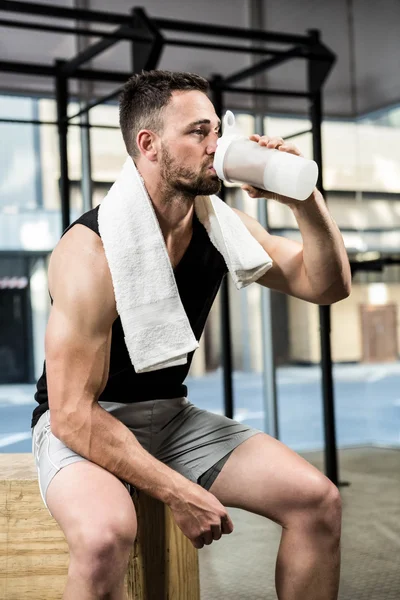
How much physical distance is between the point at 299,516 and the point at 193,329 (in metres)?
0.47

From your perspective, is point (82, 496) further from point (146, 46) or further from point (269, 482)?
point (146, 46)

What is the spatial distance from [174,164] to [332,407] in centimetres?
219

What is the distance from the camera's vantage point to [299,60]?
15.7 ft

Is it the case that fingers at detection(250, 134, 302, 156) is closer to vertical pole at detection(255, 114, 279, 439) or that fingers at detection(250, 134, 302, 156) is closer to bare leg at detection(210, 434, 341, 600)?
bare leg at detection(210, 434, 341, 600)

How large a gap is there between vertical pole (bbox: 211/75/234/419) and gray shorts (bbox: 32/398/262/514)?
2.05 m

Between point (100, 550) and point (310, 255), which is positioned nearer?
point (100, 550)

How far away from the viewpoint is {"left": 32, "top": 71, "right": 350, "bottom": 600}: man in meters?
1.42

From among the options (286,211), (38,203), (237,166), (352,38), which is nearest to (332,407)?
(286,211)

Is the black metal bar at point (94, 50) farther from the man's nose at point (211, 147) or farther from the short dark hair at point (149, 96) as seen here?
the man's nose at point (211, 147)

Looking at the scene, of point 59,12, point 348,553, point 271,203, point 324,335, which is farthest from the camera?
point 271,203

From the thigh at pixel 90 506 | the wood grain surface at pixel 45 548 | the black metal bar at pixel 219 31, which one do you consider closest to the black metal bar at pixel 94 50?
the black metal bar at pixel 219 31

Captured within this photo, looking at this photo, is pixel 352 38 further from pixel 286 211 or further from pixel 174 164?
pixel 174 164

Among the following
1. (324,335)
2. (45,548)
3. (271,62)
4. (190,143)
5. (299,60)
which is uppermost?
(299,60)

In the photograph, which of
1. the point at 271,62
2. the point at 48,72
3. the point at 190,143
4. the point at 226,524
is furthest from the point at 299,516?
the point at 271,62
